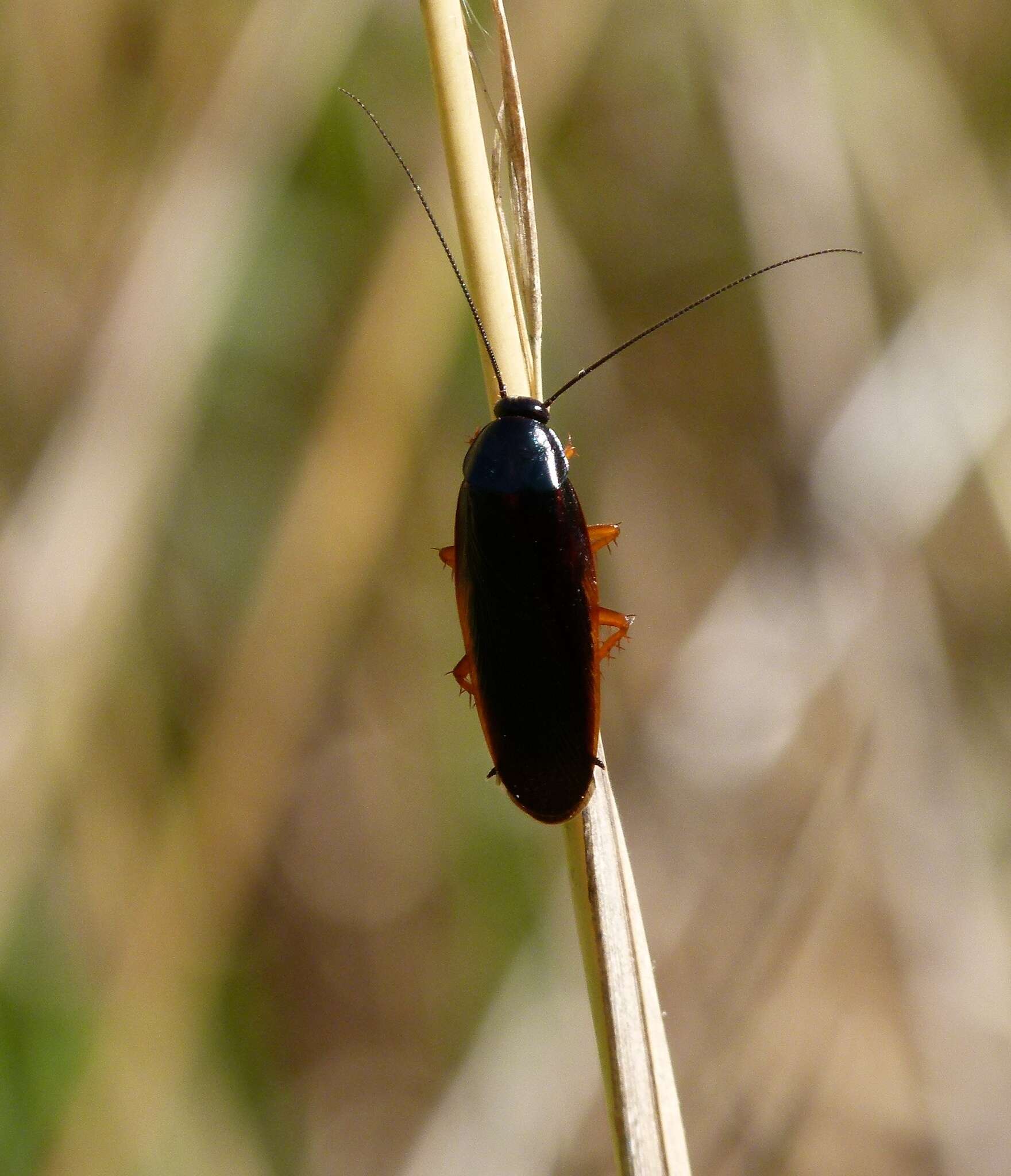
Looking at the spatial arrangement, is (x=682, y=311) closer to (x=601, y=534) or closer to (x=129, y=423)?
(x=601, y=534)

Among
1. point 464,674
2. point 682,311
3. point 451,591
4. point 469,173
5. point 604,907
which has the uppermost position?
point 451,591

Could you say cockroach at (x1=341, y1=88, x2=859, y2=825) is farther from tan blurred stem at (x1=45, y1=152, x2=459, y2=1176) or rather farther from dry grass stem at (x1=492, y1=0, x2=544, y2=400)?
tan blurred stem at (x1=45, y1=152, x2=459, y2=1176)

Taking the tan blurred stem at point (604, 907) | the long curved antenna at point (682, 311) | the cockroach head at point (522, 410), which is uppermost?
the long curved antenna at point (682, 311)

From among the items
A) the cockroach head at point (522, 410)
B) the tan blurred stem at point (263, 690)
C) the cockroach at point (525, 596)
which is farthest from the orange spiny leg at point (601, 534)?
the tan blurred stem at point (263, 690)

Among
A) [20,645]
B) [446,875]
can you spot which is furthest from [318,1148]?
[20,645]

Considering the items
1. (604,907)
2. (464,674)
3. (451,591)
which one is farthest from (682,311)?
(451,591)

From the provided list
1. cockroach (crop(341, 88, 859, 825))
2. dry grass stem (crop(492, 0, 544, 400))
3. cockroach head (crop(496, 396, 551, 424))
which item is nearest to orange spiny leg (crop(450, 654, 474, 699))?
cockroach (crop(341, 88, 859, 825))

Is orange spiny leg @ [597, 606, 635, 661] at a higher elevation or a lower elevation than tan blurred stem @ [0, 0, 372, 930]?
lower

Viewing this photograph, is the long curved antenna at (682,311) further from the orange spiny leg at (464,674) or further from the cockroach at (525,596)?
the orange spiny leg at (464,674)
